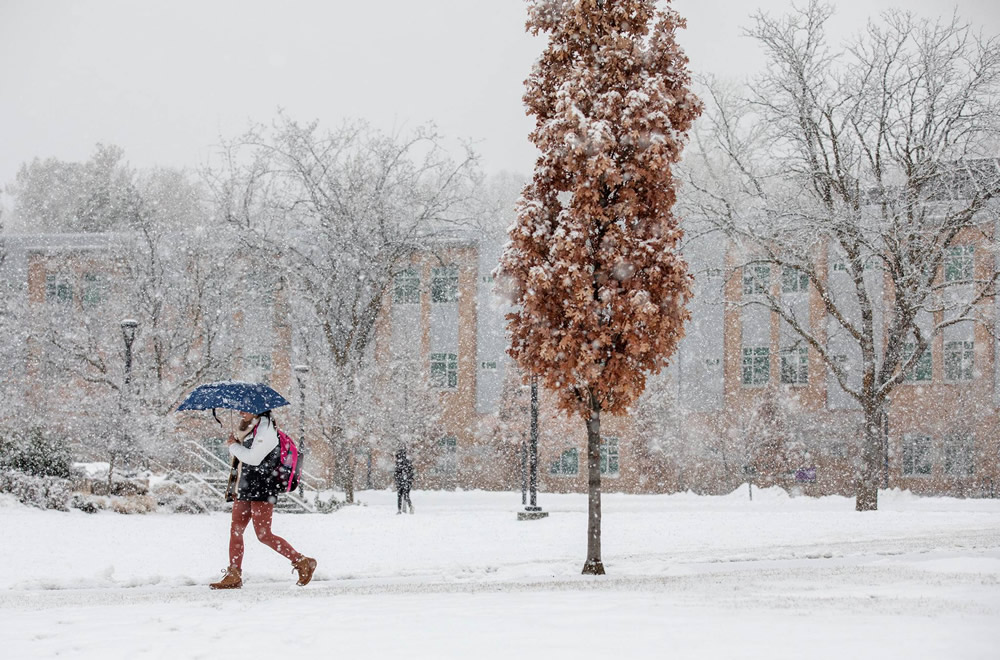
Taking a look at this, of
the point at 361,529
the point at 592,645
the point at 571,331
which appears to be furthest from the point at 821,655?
the point at 361,529

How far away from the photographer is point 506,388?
42.4 metres

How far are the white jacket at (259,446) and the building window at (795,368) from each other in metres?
35.9

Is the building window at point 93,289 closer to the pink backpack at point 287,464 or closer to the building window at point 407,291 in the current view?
the building window at point 407,291

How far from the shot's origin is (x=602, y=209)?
39.5ft

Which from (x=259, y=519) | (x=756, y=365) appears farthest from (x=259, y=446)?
(x=756, y=365)

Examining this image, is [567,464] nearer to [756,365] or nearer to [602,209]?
[756,365]

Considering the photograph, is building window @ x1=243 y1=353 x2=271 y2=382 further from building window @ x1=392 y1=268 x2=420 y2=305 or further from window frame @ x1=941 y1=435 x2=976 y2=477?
window frame @ x1=941 y1=435 x2=976 y2=477

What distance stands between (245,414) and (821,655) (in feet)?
21.2

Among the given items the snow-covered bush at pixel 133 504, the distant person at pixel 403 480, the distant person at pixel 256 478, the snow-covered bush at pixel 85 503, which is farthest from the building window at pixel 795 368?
the distant person at pixel 256 478

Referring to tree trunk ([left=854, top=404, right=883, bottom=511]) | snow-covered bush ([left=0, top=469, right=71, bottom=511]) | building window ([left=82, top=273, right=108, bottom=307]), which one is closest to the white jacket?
snow-covered bush ([left=0, top=469, right=71, bottom=511])

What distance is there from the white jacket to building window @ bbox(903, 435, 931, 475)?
36.2m

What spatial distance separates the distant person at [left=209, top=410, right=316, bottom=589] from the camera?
32.8 feet

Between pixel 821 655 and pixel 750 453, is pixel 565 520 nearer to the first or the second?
pixel 821 655

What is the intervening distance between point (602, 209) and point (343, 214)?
20.5 m
